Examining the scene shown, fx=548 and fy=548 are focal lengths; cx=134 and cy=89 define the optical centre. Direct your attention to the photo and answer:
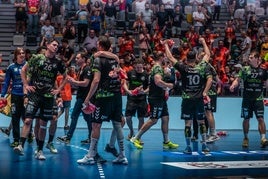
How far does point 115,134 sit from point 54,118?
1311 mm

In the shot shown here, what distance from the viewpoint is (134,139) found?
12.4 meters

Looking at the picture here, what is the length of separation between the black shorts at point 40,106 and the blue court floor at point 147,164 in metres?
0.83

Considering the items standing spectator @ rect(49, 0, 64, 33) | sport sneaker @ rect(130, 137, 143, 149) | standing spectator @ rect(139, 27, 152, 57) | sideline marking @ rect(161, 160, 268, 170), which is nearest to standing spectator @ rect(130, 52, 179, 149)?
sport sneaker @ rect(130, 137, 143, 149)

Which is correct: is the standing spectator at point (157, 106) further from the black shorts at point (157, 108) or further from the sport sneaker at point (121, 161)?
the sport sneaker at point (121, 161)

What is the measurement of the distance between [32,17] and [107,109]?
13610 mm

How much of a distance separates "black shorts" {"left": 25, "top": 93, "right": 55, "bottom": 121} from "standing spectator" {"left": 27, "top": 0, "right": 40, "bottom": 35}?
1275 cm

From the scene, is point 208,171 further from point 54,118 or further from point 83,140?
point 83,140

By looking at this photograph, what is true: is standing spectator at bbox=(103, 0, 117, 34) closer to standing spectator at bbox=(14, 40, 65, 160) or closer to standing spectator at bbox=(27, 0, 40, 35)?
standing spectator at bbox=(27, 0, 40, 35)

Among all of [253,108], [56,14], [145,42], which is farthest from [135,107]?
[56,14]

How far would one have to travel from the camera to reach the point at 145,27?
22.5 metres

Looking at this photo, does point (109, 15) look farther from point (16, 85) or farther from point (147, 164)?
point (147, 164)

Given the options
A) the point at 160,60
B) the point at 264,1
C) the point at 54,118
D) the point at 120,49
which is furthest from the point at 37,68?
the point at 264,1

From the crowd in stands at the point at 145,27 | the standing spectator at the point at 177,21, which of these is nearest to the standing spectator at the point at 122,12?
the crowd in stands at the point at 145,27

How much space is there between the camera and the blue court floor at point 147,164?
8.82 m
